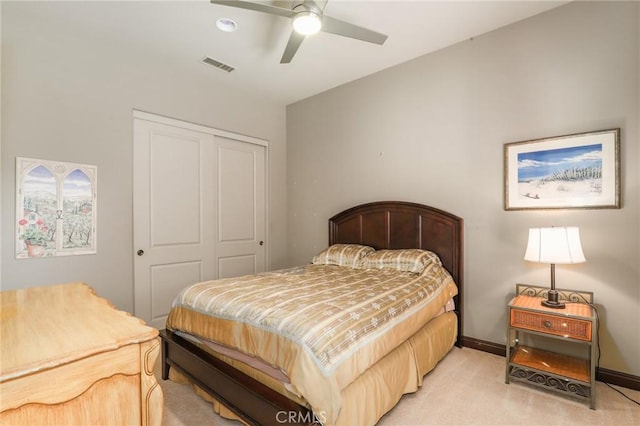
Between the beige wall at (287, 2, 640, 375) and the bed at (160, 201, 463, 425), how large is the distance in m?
0.37

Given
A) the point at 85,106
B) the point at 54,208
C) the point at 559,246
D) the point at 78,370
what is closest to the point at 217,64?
the point at 85,106

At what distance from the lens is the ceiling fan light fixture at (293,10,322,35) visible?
2223 millimetres

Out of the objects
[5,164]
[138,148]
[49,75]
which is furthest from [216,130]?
[5,164]

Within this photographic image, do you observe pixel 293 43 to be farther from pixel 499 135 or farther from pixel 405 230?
pixel 405 230

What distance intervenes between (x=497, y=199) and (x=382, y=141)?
4.68 ft

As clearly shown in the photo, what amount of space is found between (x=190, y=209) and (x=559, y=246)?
3.60 metres

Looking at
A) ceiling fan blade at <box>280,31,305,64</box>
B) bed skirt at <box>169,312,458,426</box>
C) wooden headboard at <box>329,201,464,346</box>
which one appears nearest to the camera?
bed skirt at <box>169,312,458,426</box>

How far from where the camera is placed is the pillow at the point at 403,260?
299 cm

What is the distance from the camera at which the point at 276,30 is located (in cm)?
293

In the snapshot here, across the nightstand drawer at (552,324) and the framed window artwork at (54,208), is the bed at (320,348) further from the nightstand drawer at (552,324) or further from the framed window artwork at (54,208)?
the framed window artwork at (54,208)

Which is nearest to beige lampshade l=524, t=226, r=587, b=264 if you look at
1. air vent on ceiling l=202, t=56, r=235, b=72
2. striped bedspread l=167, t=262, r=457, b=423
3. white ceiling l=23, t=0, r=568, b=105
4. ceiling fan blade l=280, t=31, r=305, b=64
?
striped bedspread l=167, t=262, r=457, b=423

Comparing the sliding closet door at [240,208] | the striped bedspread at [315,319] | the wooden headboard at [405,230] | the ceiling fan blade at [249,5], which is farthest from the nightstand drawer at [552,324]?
the sliding closet door at [240,208]

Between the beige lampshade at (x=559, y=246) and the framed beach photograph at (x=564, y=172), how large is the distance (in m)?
0.45

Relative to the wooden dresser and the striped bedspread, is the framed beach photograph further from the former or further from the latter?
the wooden dresser
